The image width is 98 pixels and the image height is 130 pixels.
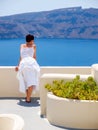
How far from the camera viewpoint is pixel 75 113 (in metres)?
6.69

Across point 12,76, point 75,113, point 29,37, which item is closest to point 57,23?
point 12,76

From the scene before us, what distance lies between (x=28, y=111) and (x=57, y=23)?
2724cm

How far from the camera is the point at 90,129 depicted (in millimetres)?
6664

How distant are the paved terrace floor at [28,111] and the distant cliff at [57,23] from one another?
23.5 meters

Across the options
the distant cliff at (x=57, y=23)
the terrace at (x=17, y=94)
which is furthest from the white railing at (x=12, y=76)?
the distant cliff at (x=57, y=23)

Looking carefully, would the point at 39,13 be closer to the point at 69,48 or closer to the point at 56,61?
the point at 69,48

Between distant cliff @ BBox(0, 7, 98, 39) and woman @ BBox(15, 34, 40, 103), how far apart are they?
77.0 feet

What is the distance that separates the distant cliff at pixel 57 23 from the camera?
1283 inches

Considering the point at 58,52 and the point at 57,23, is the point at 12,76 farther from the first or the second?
the point at 57,23

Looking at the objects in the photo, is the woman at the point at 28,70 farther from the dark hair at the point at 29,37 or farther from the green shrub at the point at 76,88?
the green shrub at the point at 76,88

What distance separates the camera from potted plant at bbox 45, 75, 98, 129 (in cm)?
665

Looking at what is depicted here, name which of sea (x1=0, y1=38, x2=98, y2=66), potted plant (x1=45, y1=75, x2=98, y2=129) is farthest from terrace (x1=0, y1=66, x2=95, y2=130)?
sea (x1=0, y1=38, x2=98, y2=66)

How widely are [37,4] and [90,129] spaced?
3306cm

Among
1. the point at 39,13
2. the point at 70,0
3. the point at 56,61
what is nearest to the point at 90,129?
the point at 56,61
